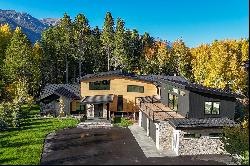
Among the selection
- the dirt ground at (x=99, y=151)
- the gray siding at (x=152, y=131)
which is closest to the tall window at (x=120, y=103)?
the dirt ground at (x=99, y=151)

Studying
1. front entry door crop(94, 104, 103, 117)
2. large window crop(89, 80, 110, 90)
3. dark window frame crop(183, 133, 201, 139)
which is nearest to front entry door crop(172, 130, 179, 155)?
dark window frame crop(183, 133, 201, 139)

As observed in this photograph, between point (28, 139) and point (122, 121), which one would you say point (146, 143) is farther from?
point (28, 139)

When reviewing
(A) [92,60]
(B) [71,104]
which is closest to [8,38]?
(A) [92,60]

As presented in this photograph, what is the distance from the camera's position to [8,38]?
7944cm

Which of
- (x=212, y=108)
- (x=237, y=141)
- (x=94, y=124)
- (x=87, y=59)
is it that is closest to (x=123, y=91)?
(x=94, y=124)

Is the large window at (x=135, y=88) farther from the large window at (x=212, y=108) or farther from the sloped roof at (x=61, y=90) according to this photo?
the large window at (x=212, y=108)

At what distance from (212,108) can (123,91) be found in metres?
20.7

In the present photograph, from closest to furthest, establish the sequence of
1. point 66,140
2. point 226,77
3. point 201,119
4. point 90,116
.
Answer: point 201,119 < point 66,140 < point 90,116 < point 226,77

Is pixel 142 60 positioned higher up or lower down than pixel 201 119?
higher up

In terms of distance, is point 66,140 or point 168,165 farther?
point 66,140

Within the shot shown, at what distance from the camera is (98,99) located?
53562mm

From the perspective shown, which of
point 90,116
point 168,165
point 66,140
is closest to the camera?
point 168,165

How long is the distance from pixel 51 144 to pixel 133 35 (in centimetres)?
6606

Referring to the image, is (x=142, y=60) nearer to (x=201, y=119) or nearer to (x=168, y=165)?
(x=201, y=119)
